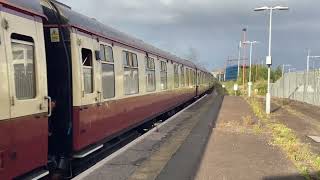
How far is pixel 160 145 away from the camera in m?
12.9

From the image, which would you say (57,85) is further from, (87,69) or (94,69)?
(94,69)

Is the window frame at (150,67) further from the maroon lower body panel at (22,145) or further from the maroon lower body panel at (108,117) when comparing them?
the maroon lower body panel at (22,145)

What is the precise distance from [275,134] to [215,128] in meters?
2.32

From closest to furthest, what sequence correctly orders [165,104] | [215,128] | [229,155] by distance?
[229,155] < [215,128] < [165,104]

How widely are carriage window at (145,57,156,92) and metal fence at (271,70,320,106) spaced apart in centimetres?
2216

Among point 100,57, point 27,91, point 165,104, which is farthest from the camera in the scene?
point 165,104

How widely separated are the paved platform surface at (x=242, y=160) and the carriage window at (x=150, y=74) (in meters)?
3.12

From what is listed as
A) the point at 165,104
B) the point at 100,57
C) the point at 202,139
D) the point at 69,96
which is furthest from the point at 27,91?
the point at 165,104

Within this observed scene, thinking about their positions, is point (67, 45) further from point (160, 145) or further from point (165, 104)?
point (165, 104)

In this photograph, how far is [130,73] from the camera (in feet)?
46.0

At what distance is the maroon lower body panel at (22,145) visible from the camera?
615 centimetres

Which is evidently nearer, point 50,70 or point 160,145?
point 50,70

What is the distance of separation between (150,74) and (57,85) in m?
9.22

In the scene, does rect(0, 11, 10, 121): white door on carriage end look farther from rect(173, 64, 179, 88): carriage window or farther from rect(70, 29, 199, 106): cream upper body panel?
rect(173, 64, 179, 88): carriage window
